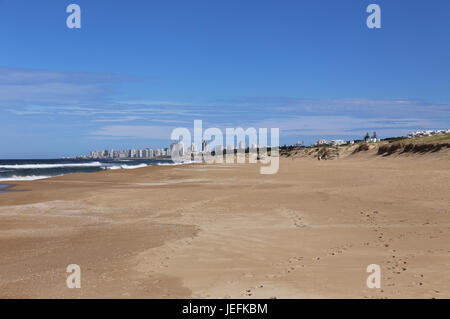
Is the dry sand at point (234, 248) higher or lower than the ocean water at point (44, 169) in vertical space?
higher

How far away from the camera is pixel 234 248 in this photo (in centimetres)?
908

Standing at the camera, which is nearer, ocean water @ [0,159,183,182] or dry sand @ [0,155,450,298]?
dry sand @ [0,155,450,298]

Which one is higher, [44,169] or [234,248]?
[234,248]

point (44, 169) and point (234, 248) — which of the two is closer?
point (234, 248)

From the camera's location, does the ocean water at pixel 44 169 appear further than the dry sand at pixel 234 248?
Yes

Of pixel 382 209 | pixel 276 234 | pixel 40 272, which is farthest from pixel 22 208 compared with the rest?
pixel 382 209

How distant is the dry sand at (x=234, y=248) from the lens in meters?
6.39

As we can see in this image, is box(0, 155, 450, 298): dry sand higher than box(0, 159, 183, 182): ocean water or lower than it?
higher

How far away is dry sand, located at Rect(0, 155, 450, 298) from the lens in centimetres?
639

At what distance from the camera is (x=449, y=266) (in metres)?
7.02
